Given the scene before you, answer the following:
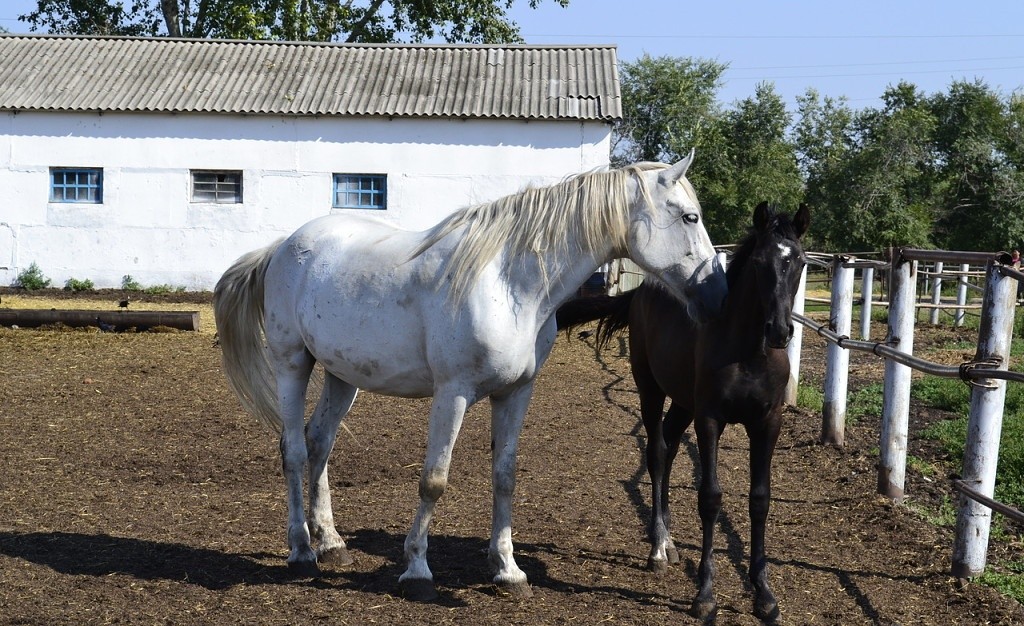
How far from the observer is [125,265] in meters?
19.6

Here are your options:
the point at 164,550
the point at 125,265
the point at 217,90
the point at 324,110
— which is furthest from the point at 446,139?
the point at 164,550

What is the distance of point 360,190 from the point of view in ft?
64.4

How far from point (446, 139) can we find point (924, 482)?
1425 cm

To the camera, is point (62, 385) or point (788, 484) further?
point (62, 385)

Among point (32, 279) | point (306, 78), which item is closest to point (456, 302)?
point (306, 78)

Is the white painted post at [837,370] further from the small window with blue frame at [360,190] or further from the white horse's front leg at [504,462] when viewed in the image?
the small window with blue frame at [360,190]

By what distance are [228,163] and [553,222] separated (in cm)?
1670

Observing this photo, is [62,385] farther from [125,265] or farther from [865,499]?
[125,265]

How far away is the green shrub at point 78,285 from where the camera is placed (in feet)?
63.6

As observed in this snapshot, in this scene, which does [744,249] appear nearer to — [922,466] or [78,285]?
[922,466]

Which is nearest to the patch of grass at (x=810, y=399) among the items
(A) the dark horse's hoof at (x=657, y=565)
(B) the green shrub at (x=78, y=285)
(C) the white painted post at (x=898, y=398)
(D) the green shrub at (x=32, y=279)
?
(C) the white painted post at (x=898, y=398)

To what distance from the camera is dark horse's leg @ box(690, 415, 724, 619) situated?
13.4 ft

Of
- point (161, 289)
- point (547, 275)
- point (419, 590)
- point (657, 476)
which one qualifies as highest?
point (547, 275)

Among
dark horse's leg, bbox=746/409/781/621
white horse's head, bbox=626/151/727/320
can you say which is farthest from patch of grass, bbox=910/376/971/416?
white horse's head, bbox=626/151/727/320
